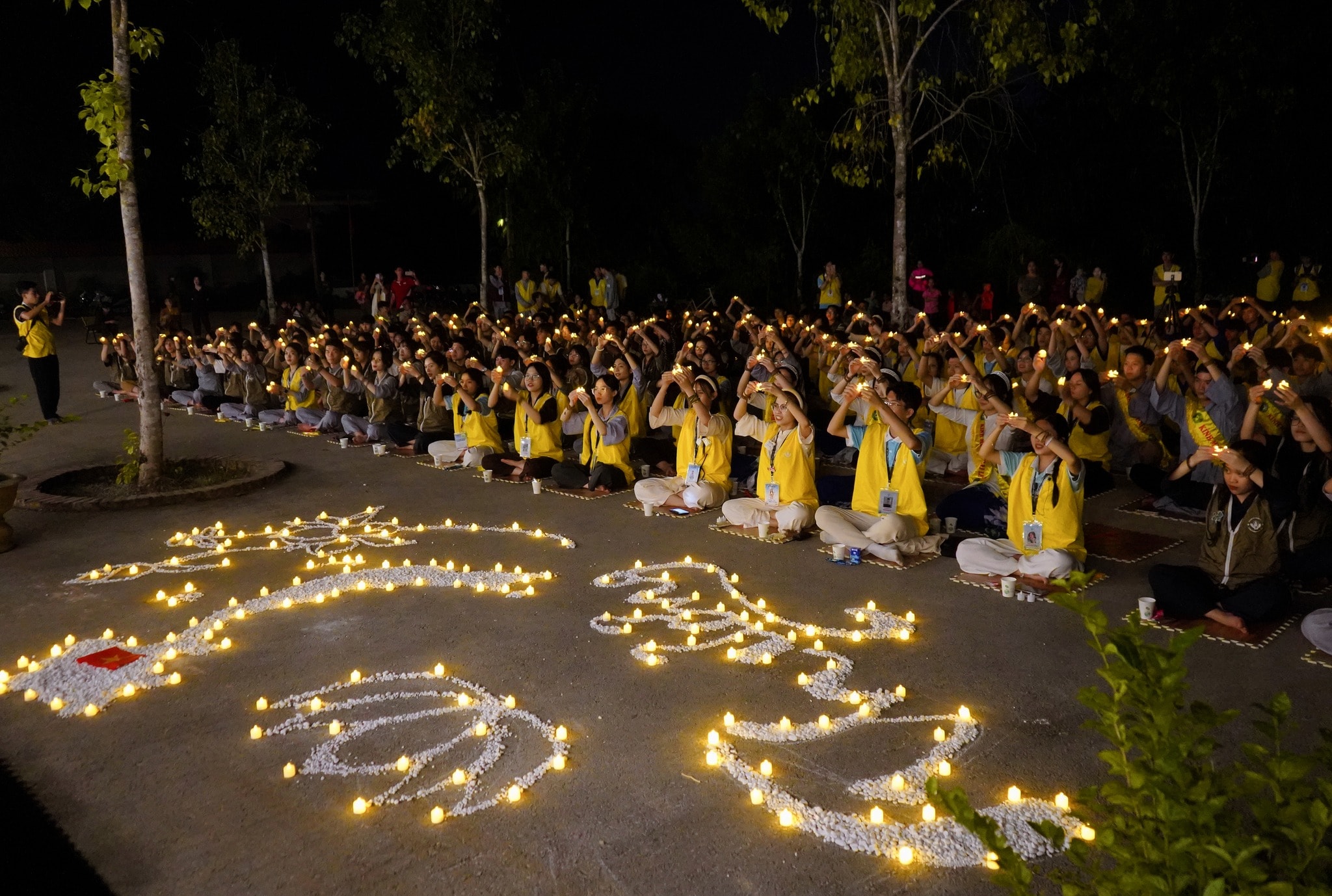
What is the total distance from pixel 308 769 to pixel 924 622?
3201 mm

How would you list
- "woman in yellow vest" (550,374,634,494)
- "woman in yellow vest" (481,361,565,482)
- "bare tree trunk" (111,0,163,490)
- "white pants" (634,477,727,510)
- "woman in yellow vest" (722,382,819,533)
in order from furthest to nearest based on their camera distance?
"woman in yellow vest" (481,361,565,482) < "woman in yellow vest" (550,374,634,494) < "bare tree trunk" (111,0,163,490) < "white pants" (634,477,727,510) < "woman in yellow vest" (722,382,819,533)

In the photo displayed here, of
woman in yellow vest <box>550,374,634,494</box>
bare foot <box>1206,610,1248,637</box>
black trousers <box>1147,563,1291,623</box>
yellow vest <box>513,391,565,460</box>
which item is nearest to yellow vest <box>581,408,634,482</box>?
woman in yellow vest <box>550,374,634,494</box>

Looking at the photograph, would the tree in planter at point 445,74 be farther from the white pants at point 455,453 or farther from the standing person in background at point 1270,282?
the standing person in background at point 1270,282

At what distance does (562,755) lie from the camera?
4188 millimetres

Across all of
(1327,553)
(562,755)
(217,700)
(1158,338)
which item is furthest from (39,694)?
(1158,338)

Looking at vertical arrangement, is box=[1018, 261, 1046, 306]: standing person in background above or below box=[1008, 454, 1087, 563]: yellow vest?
Result: above

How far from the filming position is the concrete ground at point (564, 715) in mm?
3512

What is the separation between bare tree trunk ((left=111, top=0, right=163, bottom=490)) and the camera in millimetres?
8336

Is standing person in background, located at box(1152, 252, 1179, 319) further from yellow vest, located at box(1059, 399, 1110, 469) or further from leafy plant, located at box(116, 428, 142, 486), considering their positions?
leafy plant, located at box(116, 428, 142, 486)

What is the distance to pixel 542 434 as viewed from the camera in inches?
363

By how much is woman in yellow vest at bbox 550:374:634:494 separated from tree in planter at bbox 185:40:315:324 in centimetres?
1636

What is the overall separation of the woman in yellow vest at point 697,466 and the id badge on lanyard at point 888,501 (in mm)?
1570

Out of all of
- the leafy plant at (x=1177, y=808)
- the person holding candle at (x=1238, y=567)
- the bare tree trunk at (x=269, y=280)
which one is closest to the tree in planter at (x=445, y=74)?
the bare tree trunk at (x=269, y=280)

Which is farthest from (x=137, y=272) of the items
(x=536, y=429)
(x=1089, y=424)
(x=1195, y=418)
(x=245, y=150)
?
(x=245, y=150)
